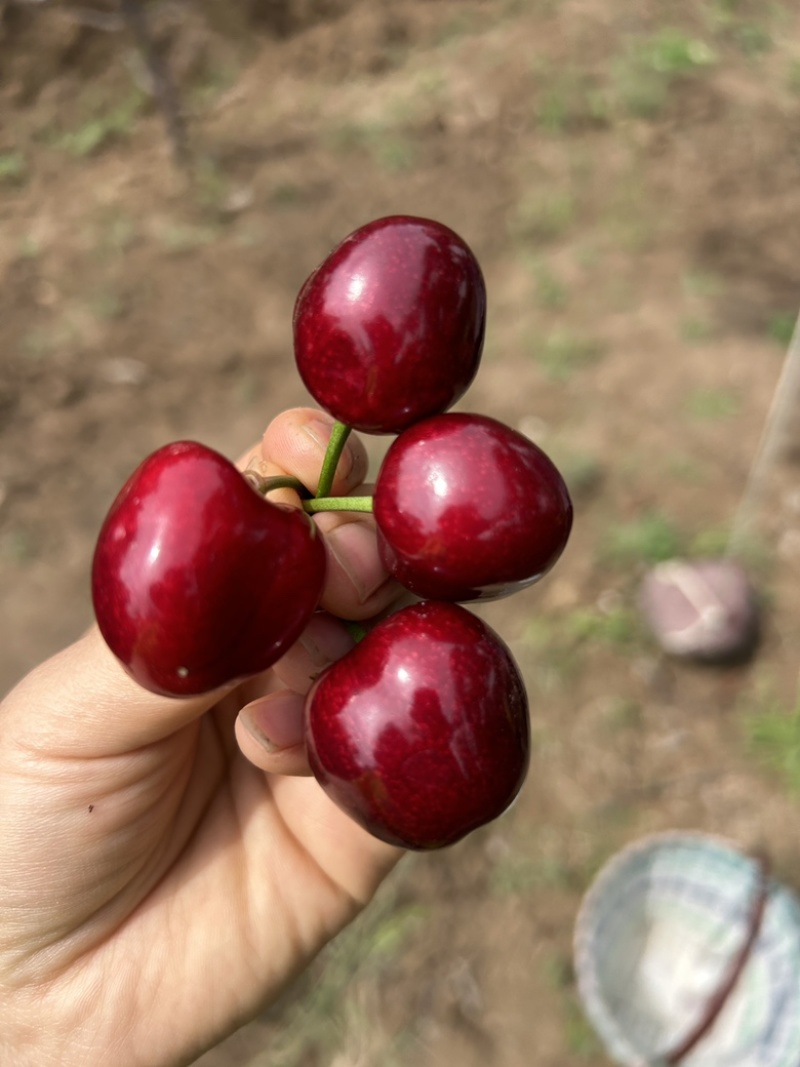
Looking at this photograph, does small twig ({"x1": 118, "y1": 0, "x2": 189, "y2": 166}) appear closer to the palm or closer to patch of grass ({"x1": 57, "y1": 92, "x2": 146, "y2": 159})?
patch of grass ({"x1": 57, "y1": 92, "x2": 146, "y2": 159})

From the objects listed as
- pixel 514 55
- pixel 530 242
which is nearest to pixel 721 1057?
pixel 530 242

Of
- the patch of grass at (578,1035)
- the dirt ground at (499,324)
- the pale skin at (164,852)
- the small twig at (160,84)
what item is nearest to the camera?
the pale skin at (164,852)

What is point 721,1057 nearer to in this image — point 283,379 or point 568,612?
point 568,612

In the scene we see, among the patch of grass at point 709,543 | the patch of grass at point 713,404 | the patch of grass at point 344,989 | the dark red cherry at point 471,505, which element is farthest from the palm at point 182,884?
the patch of grass at point 713,404

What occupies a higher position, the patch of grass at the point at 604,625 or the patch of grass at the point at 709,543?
the patch of grass at the point at 604,625

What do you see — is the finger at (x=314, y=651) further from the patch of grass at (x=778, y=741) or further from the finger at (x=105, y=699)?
the patch of grass at (x=778, y=741)
